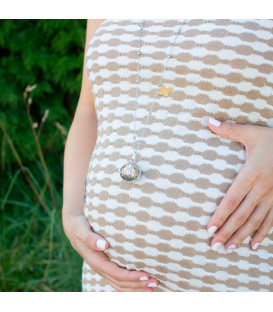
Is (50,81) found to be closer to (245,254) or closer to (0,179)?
(0,179)

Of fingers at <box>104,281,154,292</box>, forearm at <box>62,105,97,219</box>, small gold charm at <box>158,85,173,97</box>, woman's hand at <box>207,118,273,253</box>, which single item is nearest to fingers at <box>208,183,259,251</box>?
woman's hand at <box>207,118,273,253</box>

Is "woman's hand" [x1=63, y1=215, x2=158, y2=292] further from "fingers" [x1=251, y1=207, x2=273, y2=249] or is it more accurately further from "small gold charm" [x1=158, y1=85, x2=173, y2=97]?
"small gold charm" [x1=158, y1=85, x2=173, y2=97]

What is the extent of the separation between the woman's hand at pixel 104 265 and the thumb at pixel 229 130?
49 centimetres

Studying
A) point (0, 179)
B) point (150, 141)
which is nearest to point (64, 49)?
point (0, 179)

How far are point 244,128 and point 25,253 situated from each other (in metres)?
1.97

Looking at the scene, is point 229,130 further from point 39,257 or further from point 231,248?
point 39,257

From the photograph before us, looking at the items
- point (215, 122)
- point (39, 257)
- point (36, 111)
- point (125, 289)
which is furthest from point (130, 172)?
point (36, 111)

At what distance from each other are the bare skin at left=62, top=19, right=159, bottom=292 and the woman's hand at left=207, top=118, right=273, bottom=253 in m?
0.29

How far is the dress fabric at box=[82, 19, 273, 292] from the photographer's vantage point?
3.21 ft

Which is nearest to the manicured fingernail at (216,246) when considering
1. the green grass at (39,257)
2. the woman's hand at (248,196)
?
the woman's hand at (248,196)

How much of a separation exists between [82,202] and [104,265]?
0.90ft

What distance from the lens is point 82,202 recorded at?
1.28 meters

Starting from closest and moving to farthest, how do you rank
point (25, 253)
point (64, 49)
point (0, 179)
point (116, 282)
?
1. point (116, 282)
2. point (25, 253)
3. point (64, 49)
4. point (0, 179)
